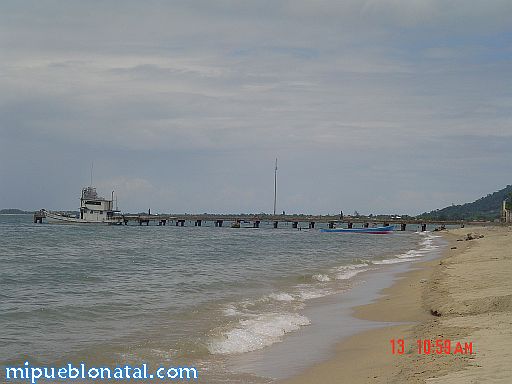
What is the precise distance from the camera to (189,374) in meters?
10.0

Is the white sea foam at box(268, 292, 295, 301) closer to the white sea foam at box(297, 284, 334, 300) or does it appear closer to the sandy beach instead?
the white sea foam at box(297, 284, 334, 300)

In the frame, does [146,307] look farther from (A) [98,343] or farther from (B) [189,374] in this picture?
(B) [189,374]

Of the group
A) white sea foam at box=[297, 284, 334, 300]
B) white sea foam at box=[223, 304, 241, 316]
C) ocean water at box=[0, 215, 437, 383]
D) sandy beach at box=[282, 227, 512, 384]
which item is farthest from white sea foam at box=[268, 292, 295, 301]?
sandy beach at box=[282, 227, 512, 384]

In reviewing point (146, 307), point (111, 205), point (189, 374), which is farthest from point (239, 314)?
point (111, 205)

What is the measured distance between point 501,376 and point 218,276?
62.4 ft

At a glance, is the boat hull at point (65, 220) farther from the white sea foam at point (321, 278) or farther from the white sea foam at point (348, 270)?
the white sea foam at point (321, 278)

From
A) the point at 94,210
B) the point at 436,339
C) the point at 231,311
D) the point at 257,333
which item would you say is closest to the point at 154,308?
the point at 231,311
